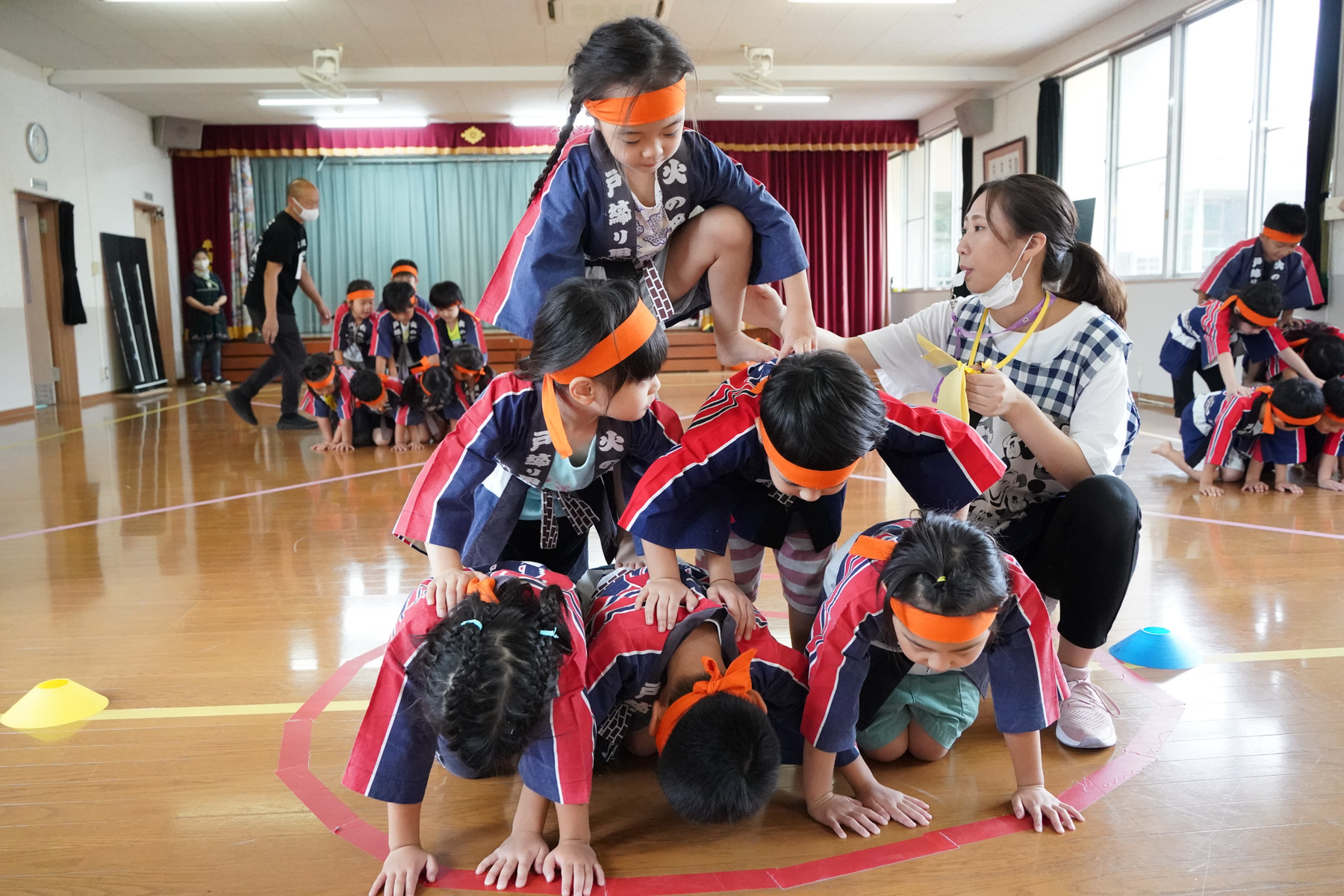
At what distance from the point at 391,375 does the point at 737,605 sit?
5004mm

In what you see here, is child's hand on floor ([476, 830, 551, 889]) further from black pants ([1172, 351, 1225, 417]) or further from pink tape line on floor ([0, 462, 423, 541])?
black pants ([1172, 351, 1225, 417])

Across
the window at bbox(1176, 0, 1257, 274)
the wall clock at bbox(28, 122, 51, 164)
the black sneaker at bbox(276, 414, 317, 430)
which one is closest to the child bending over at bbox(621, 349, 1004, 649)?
the black sneaker at bbox(276, 414, 317, 430)

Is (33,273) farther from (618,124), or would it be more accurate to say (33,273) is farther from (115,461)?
(618,124)

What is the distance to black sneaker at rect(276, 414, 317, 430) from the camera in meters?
6.94

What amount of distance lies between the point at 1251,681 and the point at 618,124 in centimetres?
183

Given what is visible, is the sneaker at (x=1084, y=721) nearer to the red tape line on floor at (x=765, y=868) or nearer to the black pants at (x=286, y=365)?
the red tape line on floor at (x=765, y=868)

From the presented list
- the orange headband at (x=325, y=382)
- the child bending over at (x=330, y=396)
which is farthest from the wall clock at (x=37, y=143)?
the orange headband at (x=325, y=382)

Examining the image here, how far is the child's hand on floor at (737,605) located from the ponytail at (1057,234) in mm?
989

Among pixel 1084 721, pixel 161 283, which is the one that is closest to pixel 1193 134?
pixel 1084 721

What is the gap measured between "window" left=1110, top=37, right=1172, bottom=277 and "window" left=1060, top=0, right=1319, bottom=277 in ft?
0.04

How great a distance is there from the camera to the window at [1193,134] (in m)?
5.98

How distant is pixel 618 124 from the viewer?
1.76 meters

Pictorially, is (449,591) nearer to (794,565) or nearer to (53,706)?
(794,565)

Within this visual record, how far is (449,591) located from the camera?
155cm
